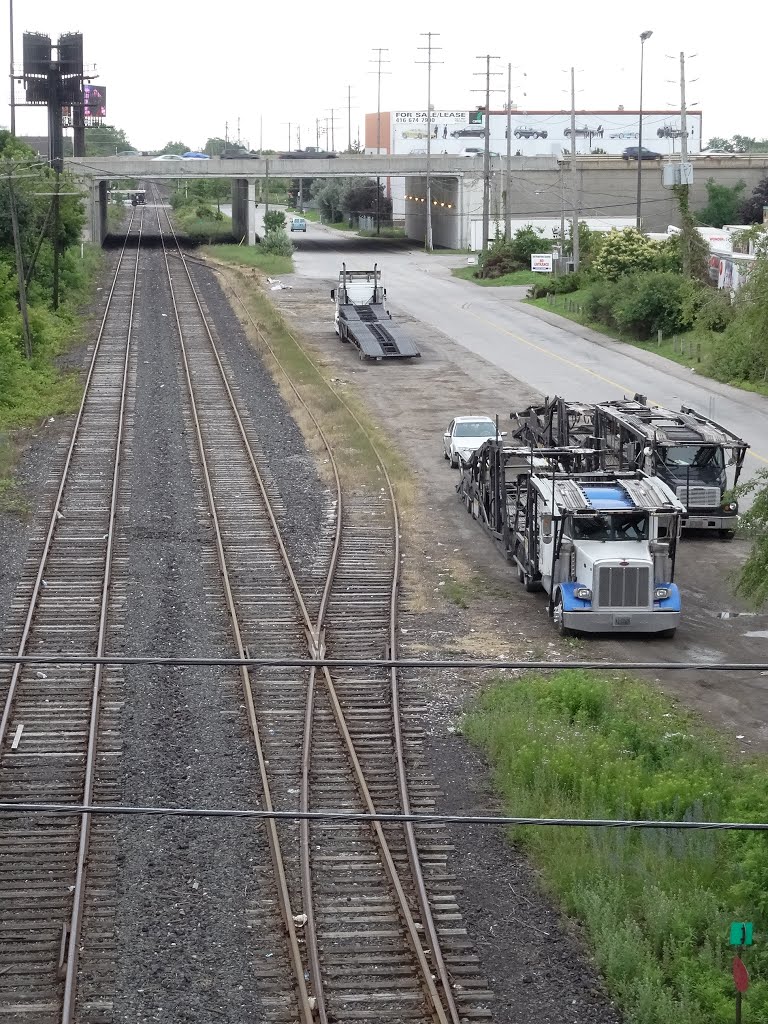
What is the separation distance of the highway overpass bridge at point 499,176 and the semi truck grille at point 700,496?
69290 millimetres

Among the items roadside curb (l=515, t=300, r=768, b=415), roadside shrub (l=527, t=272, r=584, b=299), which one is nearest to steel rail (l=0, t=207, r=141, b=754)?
roadside curb (l=515, t=300, r=768, b=415)

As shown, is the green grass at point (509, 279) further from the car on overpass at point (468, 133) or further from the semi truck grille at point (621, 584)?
the car on overpass at point (468, 133)

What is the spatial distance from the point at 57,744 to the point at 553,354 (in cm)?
3771

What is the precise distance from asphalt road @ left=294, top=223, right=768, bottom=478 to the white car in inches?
231

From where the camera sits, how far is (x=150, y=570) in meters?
22.1

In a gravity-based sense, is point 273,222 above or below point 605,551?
above

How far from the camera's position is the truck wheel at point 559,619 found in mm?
19625

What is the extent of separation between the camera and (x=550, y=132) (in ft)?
537

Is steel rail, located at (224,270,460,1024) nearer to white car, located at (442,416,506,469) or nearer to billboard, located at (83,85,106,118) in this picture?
white car, located at (442,416,506,469)

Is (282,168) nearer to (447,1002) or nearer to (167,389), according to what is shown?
(167,389)

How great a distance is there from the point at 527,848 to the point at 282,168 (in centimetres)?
8690

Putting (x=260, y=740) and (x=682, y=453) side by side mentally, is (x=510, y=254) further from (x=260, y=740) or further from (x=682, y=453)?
(x=260, y=740)

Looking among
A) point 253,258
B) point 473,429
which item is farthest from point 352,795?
point 253,258

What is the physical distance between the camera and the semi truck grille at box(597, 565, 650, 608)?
19.5 metres
